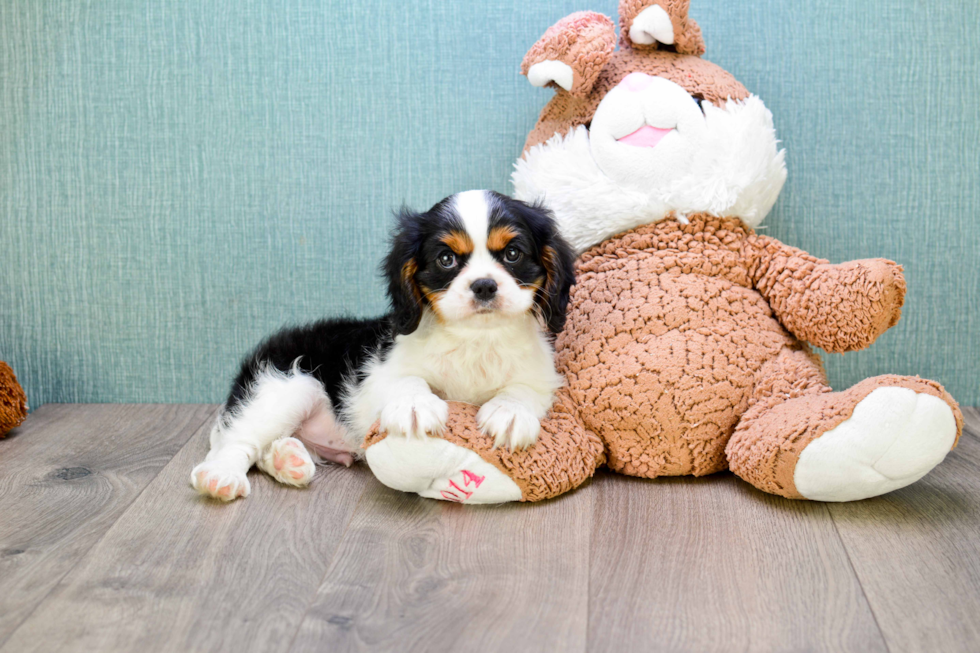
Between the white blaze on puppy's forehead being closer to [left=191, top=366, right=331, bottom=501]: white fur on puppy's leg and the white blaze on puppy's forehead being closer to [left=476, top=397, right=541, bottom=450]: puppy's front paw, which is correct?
[left=476, top=397, right=541, bottom=450]: puppy's front paw

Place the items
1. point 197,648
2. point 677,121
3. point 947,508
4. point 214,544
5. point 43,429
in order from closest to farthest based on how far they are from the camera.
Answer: point 197,648, point 214,544, point 947,508, point 677,121, point 43,429

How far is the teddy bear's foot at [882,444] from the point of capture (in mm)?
1489

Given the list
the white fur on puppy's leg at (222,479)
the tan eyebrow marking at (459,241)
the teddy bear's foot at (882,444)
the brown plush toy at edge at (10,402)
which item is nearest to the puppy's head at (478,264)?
the tan eyebrow marking at (459,241)

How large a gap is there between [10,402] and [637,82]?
1.77m

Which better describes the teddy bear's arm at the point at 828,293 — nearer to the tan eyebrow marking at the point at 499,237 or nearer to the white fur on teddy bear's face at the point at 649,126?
the white fur on teddy bear's face at the point at 649,126

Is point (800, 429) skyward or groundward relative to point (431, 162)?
groundward

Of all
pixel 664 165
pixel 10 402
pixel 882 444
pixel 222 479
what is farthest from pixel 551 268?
Answer: pixel 10 402

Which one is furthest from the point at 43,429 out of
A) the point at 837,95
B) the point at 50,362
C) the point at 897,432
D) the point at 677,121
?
the point at 837,95

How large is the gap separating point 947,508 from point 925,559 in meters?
0.27

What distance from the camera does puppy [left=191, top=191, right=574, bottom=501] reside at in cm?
162

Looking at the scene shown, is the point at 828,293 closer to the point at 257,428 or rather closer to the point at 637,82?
the point at 637,82

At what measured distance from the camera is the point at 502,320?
1660mm

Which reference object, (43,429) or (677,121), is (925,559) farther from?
(43,429)

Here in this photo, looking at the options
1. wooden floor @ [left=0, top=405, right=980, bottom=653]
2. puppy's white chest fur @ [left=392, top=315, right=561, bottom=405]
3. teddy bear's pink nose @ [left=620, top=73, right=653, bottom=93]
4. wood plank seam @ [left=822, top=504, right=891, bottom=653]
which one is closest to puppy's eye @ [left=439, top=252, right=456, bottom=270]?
puppy's white chest fur @ [left=392, top=315, right=561, bottom=405]
